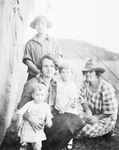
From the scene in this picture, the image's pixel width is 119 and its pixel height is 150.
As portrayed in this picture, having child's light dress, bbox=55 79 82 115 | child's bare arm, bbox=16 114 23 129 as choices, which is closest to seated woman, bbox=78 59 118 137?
child's light dress, bbox=55 79 82 115

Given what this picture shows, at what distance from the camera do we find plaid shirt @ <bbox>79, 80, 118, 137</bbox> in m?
2.83

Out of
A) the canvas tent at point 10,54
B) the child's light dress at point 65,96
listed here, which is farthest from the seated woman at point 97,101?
the canvas tent at point 10,54

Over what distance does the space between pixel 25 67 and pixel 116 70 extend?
1.03m

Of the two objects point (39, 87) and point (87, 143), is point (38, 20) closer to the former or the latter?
point (39, 87)

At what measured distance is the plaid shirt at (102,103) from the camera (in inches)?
111

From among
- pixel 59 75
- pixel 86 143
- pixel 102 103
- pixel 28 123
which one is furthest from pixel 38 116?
pixel 102 103

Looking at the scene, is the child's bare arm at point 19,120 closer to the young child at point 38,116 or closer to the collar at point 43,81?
the young child at point 38,116

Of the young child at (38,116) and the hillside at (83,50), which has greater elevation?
the hillside at (83,50)

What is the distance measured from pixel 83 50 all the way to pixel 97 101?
1.99ft

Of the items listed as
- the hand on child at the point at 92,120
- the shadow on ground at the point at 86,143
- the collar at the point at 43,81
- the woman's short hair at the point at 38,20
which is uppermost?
the woman's short hair at the point at 38,20

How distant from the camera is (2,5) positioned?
290 centimetres

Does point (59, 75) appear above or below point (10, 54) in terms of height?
below

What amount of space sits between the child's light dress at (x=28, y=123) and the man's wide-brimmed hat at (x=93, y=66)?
62cm

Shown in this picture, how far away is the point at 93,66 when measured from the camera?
2924mm
